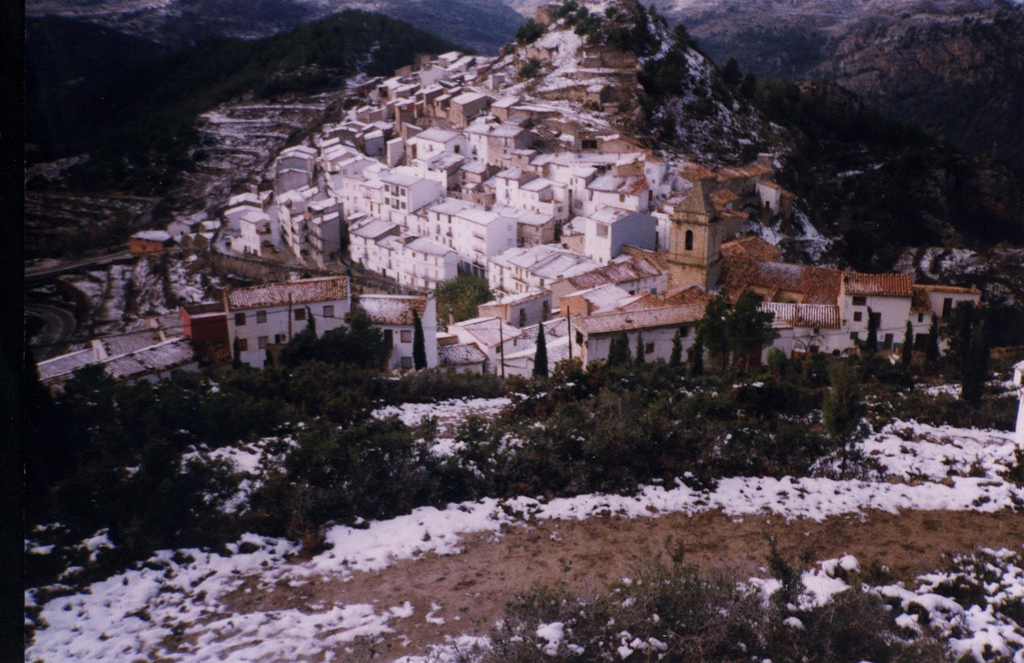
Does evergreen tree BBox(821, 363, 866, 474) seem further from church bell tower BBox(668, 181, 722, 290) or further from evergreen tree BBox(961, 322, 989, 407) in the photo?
church bell tower BBox(668, 181, 722, 290)

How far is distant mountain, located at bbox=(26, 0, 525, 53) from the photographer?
22.0 ft

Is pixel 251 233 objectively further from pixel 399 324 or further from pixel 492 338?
pixel 399 324

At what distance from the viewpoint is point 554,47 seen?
1272 inches

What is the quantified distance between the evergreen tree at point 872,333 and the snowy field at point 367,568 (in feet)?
18.0

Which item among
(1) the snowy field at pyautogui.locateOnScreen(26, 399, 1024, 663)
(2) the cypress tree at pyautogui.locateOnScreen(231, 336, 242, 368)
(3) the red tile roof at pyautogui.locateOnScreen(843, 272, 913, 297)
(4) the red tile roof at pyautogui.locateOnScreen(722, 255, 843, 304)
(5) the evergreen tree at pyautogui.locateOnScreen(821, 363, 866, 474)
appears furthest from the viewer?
(4) the red tile roof at pyautogui.locateOnScreen(722, 255, 843, 304)

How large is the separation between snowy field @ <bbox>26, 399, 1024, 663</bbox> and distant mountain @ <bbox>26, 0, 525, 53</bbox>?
3.16 meters

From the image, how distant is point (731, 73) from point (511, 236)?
15134 mm

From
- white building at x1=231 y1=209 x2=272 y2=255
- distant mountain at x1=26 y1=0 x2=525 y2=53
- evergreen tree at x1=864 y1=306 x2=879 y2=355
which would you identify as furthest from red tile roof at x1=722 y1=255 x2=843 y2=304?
white building at x1=231 y1=209 x2=272 y2=255

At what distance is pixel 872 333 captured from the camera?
1103 cm

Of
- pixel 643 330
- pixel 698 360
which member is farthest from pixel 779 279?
pixel 698 360

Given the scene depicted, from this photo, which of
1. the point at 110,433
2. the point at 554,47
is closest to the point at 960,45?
the point at 110,433

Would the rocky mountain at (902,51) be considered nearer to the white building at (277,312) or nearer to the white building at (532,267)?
the white building at (532,267)

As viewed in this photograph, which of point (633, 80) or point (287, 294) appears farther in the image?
point (633, 80)

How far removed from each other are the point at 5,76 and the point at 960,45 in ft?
54.3
